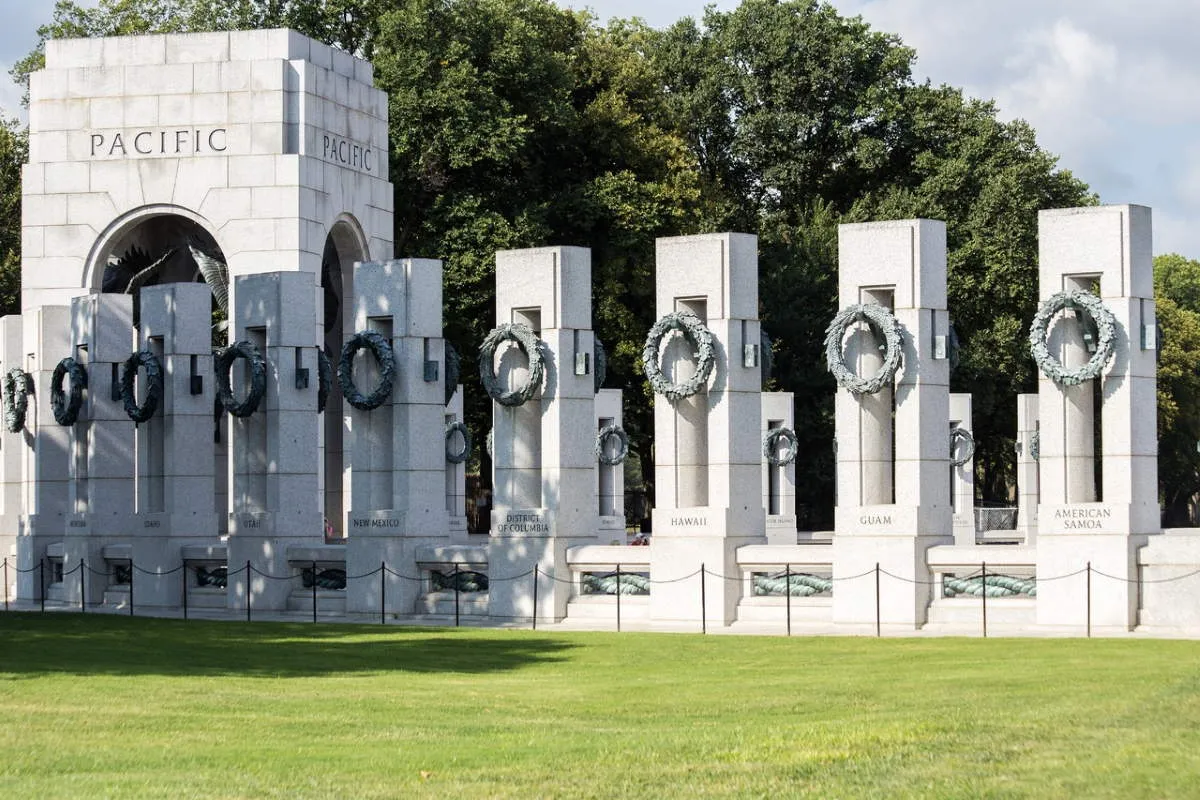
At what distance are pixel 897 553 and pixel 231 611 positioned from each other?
14565mm

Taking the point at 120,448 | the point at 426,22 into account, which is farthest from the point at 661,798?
the point at 426,22

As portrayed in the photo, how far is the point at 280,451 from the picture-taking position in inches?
1617

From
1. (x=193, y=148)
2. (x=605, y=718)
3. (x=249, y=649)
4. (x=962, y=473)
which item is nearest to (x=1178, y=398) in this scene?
(x=962, y=473)

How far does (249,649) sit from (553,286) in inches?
381

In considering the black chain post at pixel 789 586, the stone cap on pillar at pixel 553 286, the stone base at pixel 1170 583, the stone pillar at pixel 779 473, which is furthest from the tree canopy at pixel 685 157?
the stone base at pixel 1170 583

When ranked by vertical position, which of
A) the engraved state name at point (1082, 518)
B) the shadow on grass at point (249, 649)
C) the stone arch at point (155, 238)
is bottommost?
the shadow on grass at point (249, 649)

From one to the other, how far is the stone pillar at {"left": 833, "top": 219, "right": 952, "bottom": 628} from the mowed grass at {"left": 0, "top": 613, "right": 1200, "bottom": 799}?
10.2 ft

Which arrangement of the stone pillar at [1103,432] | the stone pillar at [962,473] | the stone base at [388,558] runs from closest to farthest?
the stone pillar at [1103,432]
the stone base at [388,558]
the stone pillar at [962,473]

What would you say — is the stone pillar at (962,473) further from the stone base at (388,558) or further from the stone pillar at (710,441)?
the stone pillar at (710,441)

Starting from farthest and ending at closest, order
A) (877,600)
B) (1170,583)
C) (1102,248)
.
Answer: (877,600) → (1102,248) → (1170,583)

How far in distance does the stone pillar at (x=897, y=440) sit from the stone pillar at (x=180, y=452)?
14889mm

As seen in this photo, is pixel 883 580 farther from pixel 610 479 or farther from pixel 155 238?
pixel 610 479

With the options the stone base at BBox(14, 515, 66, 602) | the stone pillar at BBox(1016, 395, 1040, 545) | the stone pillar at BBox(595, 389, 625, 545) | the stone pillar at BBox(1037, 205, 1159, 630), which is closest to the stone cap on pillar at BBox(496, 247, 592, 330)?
the stone pillar at BBox(1037, 205, 1159, 630)

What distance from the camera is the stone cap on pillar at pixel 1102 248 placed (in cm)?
3178
